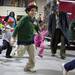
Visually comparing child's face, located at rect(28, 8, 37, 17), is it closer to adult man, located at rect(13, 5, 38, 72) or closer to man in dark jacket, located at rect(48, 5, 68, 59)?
adult man, located at rect(13, 5, 38, 72)

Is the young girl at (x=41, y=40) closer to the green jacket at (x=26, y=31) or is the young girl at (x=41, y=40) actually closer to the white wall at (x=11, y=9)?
the green jacket at (x=26, y=31)

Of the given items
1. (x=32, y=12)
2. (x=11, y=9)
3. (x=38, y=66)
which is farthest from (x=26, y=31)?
(x=11, y=9)

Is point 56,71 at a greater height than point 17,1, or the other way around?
point 17,1

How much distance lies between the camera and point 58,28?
13711 millimetres

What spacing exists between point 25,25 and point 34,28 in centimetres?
42

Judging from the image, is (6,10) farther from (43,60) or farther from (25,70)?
(25,70)

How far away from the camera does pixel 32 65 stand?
10.2m

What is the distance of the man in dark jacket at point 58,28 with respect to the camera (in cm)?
1361

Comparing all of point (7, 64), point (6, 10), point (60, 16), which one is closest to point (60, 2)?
point (60, 16)

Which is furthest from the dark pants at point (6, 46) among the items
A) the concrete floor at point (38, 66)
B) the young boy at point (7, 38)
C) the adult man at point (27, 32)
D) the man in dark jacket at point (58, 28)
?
the adult man at point (27, 32)

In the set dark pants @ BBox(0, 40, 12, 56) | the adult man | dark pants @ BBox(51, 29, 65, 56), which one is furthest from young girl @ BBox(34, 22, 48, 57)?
the adult man

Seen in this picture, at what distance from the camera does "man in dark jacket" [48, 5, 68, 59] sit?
13609mm

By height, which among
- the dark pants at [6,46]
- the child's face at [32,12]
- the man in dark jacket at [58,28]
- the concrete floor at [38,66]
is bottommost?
the concrete floor at [38,66]

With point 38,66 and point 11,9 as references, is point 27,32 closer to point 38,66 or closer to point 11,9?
point 38,66
